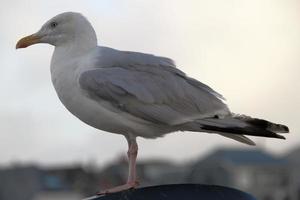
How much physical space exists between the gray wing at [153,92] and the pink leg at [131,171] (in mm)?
216

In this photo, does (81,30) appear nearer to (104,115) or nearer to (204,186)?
(104,115)

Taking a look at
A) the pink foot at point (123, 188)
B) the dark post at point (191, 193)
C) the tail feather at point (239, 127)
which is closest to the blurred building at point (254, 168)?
the tail feather at point (239, 127)

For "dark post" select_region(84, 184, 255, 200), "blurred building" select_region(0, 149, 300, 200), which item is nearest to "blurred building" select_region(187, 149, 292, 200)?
"blurred building" select_region(0, 149, 300, 200)

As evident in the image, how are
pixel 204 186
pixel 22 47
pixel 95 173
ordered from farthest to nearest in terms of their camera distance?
pixel 95 173
pixel 22 47
pixel 204 186

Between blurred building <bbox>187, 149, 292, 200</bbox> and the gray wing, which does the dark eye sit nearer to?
the gray wing

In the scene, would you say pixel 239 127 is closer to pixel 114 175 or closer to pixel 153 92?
pixel 153 92

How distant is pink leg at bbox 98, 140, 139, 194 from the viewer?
226 inches

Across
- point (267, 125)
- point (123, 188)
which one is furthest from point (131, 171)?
point (267, 125)

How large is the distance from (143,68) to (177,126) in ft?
1.42

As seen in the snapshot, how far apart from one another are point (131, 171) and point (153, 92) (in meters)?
0.54

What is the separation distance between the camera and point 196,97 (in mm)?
6172

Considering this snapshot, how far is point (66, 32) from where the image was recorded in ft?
20.5

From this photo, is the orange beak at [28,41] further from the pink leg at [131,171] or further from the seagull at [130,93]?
the pink leg at [131,171]

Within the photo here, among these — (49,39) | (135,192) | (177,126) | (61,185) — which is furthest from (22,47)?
(61,185)
